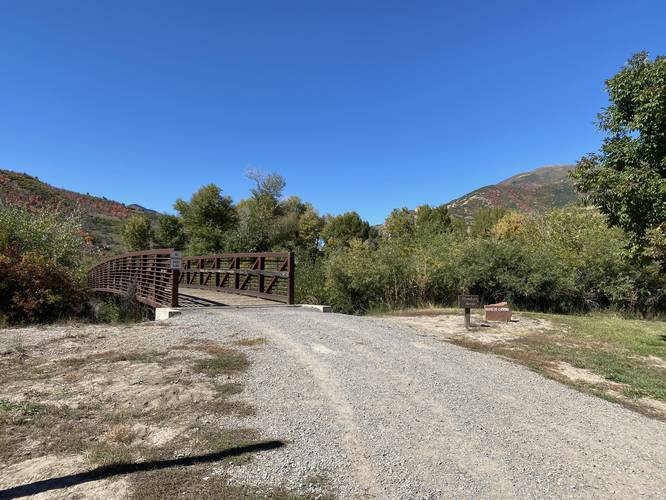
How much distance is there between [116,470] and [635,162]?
32.5 feet

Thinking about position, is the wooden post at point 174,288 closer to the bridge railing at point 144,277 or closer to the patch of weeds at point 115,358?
the bridge railing at point 144,277

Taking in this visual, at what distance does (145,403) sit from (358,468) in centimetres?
231

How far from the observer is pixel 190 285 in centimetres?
1873

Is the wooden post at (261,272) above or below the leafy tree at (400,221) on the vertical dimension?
below

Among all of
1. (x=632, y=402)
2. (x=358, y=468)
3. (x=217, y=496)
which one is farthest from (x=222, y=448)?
(x=632, y=402)

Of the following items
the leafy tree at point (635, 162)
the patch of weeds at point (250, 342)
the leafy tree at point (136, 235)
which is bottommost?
the patch of weeds at point (250, 342)

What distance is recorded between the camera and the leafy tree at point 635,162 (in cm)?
767

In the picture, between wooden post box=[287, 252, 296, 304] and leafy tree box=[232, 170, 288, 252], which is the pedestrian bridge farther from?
leafy tree box=[232, 170, 288, 252]

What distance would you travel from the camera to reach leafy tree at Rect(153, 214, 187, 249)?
133 ft

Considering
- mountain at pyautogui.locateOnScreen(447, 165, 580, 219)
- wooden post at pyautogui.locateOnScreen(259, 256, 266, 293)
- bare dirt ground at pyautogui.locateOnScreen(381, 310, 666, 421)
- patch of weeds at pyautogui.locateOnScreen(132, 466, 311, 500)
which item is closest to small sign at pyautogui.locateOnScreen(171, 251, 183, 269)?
wooden post at pyautogui.locateOnScreen(259, 256, 266, 293)

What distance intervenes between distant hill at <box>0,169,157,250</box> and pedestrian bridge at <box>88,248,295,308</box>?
30.3 metres

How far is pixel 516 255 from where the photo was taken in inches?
554

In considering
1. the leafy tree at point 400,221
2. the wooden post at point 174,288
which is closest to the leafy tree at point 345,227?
the leafy tree at point 400,221

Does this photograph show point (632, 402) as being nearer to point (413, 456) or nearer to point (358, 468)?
point (413, 456)
